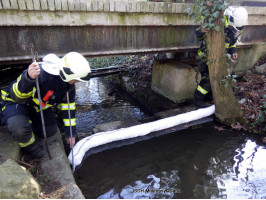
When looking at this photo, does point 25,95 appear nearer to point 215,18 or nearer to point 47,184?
point 47,184

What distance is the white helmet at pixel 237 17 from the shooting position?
173 inches

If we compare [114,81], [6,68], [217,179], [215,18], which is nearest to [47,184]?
[217,179]

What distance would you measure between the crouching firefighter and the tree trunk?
284 cm

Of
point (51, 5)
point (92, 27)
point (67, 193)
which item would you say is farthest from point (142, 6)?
point (67, 193)

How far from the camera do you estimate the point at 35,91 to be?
282 centimetres

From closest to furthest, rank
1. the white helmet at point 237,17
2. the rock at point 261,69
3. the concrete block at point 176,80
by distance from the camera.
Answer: the white helmet at point 237,17 → the concrete block at point 176,80 → the rock at point 261,69

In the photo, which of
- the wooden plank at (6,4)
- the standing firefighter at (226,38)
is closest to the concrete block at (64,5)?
the wooden plank at (6,4)

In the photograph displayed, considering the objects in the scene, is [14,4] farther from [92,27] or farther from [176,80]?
[176,80]

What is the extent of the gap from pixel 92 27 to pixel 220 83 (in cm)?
306

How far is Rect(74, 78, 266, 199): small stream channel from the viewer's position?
2836 mm

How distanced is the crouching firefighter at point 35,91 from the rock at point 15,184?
0.63 metres

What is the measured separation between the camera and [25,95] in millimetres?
2660

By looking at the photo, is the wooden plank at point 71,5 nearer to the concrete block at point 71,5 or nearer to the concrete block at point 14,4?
the concrete block at point 71,5

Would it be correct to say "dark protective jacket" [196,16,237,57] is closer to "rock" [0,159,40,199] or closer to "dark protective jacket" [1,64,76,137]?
"dark protective jacket" [1,64,76,137]
